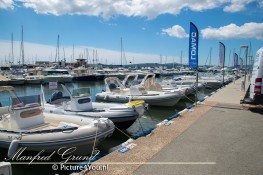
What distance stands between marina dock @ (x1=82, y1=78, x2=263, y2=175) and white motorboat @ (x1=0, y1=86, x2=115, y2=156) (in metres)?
1.58

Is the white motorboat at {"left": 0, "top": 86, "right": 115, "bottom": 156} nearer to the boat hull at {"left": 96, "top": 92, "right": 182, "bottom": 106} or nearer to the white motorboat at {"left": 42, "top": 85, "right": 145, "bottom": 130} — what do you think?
the white motorboat at {"left": 42, "top": 85, "right": 145, "bottom": 130}

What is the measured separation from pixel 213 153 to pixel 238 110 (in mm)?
7320

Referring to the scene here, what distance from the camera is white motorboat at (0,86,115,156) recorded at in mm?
7930

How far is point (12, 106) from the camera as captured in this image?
8.78 m

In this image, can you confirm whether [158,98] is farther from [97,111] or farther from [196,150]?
[196,150]

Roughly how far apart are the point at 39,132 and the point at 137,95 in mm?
12296

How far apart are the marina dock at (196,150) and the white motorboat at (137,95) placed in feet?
27.9

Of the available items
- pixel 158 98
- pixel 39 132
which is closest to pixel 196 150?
pixel 39 132

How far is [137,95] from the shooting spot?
19.9m

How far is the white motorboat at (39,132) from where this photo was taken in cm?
793

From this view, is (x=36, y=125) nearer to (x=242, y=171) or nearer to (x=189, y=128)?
(x=189, y=128)

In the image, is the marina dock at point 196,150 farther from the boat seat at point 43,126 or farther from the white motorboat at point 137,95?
the white motorboat at point 137,95

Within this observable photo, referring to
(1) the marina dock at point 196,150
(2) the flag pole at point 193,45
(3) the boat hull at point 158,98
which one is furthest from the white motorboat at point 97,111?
(3) the boat hull at point 158,98

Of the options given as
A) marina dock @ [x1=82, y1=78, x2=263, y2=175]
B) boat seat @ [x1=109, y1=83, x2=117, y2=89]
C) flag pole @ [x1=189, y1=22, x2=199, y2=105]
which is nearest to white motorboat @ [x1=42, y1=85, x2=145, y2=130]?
marina dock @ [x1=82, y1=78, x2=263, y2=175]
